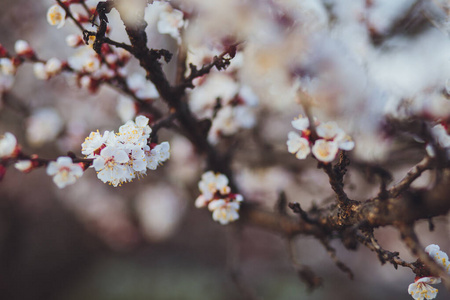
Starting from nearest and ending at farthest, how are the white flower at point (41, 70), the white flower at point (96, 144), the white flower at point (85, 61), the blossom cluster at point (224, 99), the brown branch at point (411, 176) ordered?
the brown branch at point (411, 176), the white flower at point (96, 144), the white flower at point (85, 61), the white flower at point (41, 70), the blossom cluster at point (224, 99)

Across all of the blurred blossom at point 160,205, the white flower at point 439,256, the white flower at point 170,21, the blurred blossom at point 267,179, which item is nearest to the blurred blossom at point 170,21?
the white flower at point 170,21

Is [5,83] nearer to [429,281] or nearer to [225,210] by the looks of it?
[225,210]

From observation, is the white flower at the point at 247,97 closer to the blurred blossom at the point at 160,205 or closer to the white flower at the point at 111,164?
the white flower at the point at 111,164

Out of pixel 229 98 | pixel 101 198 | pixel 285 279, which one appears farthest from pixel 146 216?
pixel 229 98

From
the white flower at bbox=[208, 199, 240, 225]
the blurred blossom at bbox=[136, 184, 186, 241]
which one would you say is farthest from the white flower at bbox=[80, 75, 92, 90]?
the blurred blossom at bbox=[136, 184, 186, 241]

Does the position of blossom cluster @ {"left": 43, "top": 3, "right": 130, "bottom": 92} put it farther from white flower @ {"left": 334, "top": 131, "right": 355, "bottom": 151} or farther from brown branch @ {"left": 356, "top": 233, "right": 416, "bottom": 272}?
brown branch @ {"left": 356, "top": 233, "right": 416, "bottom": 272}

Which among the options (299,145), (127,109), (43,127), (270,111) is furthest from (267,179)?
(43,127)
